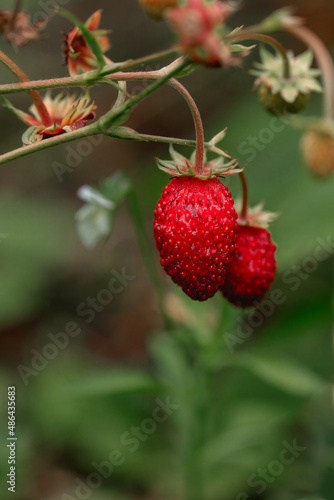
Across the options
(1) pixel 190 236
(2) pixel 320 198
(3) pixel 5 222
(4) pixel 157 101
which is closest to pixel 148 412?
(2) pixel 320 198

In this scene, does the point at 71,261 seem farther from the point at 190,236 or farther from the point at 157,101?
the point at 190,236

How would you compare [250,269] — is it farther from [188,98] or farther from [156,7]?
[156,7]

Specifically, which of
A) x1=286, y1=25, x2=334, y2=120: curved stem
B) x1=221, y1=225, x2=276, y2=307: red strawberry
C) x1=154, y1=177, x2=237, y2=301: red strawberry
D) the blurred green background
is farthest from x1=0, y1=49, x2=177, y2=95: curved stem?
the blurred green background

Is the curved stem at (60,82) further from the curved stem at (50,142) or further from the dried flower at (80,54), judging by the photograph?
the dried flower at (80,54)

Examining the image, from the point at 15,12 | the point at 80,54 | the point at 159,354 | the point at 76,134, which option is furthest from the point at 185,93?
the point at 159,354

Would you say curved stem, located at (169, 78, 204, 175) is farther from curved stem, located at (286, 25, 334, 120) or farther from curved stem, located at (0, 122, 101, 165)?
curved stem, located at (286, 25, 334, 120)

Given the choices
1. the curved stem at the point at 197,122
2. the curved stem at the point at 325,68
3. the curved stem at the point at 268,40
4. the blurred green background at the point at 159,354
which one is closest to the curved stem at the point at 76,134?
the curved stem at the point at 197,122
